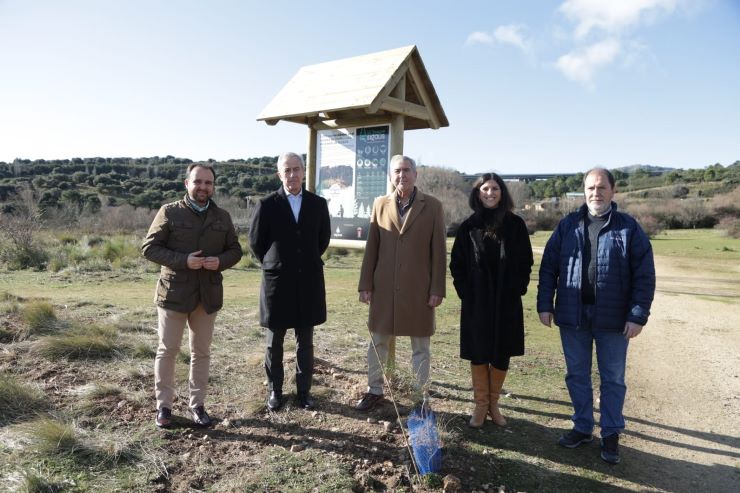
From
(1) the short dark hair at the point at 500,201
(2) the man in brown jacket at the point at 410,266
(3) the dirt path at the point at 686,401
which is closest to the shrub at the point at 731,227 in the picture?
(3) the dirt path at the point at 686,401

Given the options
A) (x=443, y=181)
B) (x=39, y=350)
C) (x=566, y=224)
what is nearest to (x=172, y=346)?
(x=39, y=350)

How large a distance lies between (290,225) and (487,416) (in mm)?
2312

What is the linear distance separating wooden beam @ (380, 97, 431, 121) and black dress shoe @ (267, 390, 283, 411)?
2833mm

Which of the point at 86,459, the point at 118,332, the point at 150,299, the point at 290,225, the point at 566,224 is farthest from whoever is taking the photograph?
the point at 150,299

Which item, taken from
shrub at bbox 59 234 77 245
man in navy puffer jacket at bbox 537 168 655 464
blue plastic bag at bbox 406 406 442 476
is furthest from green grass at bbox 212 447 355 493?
shrub at bbox 59 234 77 245

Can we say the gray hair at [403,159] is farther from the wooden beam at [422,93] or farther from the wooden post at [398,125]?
the wooden beam at [422,93]

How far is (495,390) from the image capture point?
4105 millimetres

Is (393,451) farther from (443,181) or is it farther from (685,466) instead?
(443,181)

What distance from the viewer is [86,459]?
3283 mm

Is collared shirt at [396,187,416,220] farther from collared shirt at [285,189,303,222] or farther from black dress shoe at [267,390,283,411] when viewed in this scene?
black dress shoe at [267,390,283,411]

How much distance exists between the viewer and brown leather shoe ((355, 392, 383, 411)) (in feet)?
14.2

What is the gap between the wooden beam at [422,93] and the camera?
5441 millimetres

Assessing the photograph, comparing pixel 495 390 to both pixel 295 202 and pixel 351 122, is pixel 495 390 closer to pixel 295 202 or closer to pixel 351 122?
pixel 295 202

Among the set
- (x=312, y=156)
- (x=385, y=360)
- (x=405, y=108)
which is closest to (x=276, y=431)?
(x=385, y=360)
